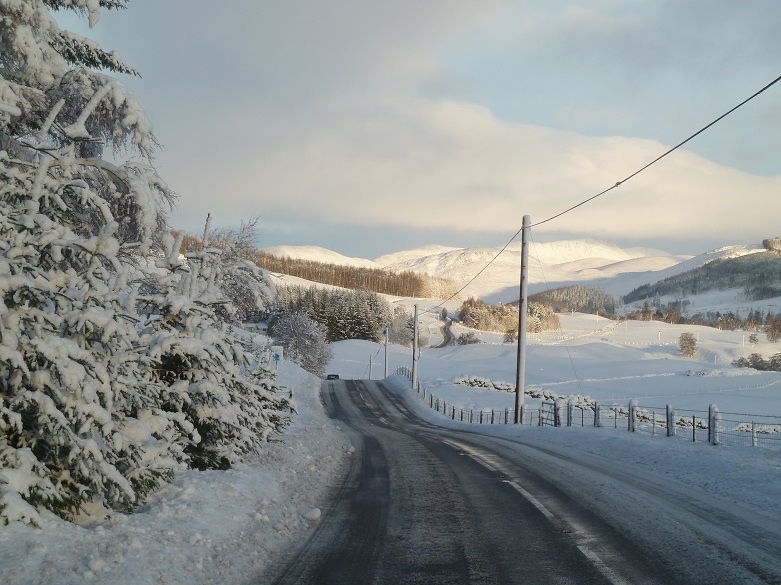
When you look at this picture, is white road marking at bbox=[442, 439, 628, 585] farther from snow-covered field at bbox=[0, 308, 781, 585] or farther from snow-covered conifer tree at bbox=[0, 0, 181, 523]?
snow-covered conifer tree at bbox=[0, 0, 181, 523]

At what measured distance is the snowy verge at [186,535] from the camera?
4.91 m

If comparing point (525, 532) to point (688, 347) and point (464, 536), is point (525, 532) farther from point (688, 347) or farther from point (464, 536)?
point (688, 347)

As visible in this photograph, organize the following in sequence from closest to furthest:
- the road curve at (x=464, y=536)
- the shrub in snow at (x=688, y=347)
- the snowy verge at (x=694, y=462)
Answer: the road curve at (x=464, y=536) → the snowy verge at (x=694, y=462) → the shrub in snow at (x=688, y=347)

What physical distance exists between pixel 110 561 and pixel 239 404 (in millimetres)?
4706

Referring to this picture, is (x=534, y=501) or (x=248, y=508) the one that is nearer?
(x=248, y=508)

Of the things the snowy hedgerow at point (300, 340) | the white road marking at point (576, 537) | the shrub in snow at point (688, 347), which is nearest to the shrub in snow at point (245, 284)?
the white road marking at point (576, 537)

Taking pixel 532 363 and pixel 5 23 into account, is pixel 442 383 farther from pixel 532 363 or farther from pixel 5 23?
pixel 5 23

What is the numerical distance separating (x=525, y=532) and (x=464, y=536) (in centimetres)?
78

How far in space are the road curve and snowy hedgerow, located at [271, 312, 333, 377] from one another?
6310cm

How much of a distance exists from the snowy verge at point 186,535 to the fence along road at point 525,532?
438 millimetres

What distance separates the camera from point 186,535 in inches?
252

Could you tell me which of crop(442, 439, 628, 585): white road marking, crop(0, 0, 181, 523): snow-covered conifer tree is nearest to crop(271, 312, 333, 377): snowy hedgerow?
crop(442, 439, 628, 585): white road marking

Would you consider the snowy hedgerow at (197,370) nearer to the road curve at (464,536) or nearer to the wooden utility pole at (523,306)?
the road curve at (464,536)

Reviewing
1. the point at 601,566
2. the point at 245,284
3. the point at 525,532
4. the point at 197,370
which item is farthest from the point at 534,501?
the point at 245,284
